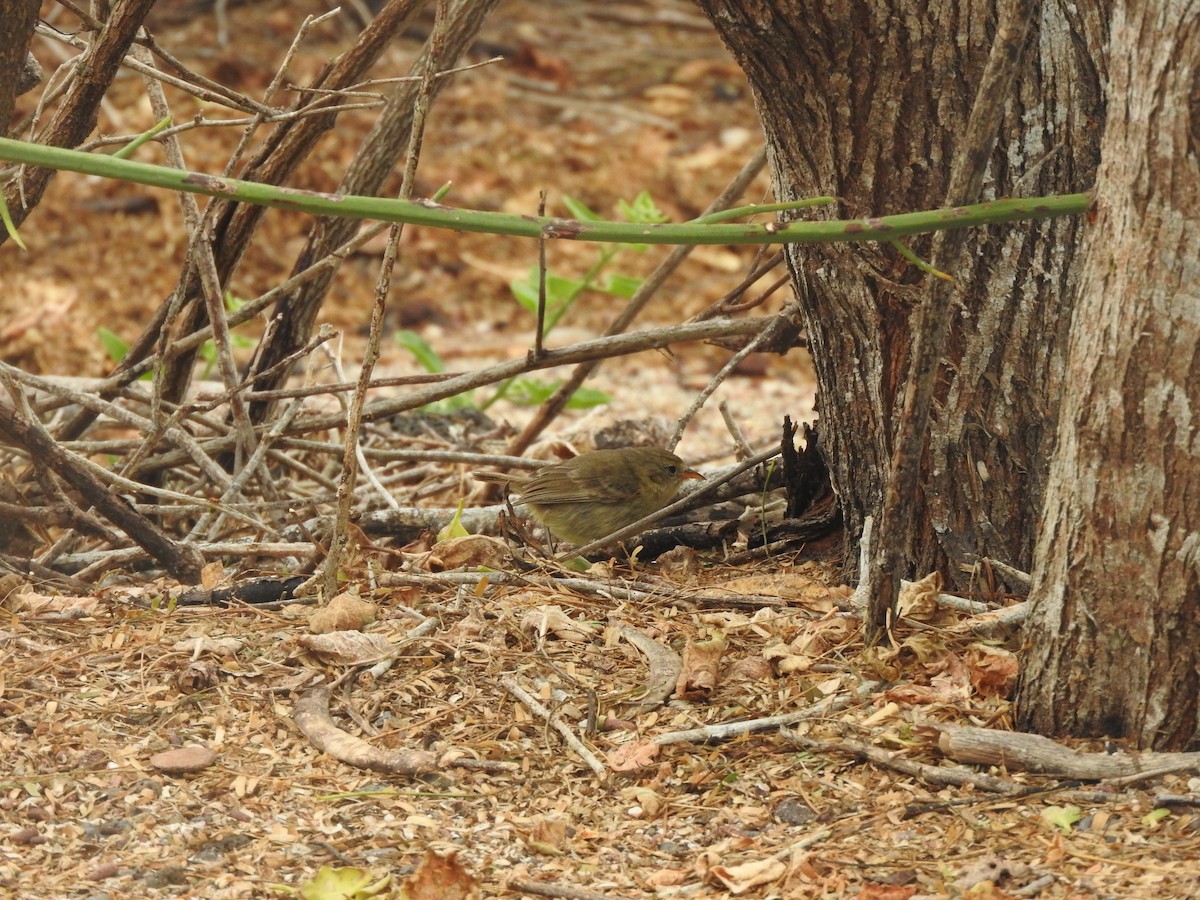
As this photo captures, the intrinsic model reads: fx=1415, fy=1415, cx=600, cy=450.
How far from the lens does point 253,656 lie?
3463mm

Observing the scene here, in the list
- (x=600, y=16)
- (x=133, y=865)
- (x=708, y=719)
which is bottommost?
(x=133, y=865)

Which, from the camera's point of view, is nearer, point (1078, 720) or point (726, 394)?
point (1078, 720)

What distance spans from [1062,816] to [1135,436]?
73 cm

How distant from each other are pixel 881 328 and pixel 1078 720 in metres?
1.11

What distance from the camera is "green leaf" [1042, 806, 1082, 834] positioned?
2.65 m

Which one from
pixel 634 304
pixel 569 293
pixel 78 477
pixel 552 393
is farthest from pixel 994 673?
pixel 552 393

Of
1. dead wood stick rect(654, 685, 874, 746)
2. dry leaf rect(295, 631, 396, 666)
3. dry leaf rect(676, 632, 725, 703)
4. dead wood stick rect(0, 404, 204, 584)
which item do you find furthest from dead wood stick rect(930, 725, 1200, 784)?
dead wood stick rect(0, 404, 204, 584)

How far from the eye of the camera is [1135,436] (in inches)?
104

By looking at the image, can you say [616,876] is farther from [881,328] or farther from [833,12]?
[833,12]

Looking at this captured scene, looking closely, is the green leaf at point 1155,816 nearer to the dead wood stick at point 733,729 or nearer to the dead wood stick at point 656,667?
the dead wood stick at point 733,729

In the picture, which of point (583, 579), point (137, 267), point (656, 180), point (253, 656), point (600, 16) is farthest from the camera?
point (600, 16)

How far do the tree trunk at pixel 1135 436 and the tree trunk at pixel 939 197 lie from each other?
443 millimetres

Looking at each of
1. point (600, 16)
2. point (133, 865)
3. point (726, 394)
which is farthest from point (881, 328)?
point (600, 16)

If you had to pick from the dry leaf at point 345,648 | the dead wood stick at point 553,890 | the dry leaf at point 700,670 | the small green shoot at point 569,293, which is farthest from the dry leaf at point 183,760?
the small green shoot at point 569,293
